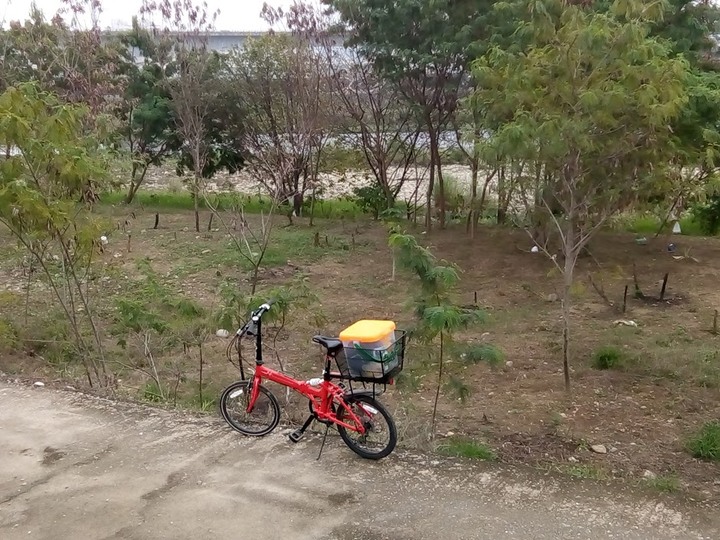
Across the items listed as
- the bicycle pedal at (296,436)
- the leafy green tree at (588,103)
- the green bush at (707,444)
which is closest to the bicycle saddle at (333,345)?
the bicycle pedal at (296,436)

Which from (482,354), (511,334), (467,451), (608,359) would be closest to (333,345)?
(467,451)

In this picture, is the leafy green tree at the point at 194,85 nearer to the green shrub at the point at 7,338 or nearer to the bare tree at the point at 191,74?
the bare tree at the point at 191,74

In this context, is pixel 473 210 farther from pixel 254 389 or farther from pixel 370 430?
pixel 370 430

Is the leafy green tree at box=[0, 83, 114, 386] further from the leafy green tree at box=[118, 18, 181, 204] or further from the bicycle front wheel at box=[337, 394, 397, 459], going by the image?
the leafy green tree at box=[118, 18, 181, 204]

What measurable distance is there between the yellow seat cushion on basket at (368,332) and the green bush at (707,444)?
233 centimetres

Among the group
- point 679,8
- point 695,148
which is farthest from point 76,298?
point 679,8

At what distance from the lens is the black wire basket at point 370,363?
3.46 meters

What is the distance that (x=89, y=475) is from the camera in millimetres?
3592

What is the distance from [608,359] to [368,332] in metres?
3.43

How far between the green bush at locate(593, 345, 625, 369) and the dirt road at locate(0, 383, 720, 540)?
2926 millimetres

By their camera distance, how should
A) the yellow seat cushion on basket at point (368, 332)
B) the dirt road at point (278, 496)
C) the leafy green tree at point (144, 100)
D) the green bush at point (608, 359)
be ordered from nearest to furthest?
the dirt road at point (278, 496), the yellow seat cushion on basket at point (368, 332), the green bush at point (608, 359), the leafy green tree at point (144, 100)

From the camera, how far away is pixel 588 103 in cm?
496

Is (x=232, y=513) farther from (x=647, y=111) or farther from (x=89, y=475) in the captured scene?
(x=647, y=111)

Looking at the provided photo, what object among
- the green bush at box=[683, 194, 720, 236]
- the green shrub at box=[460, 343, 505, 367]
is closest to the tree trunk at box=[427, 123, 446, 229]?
the green bush at box=[683, 194, 720, 236]
